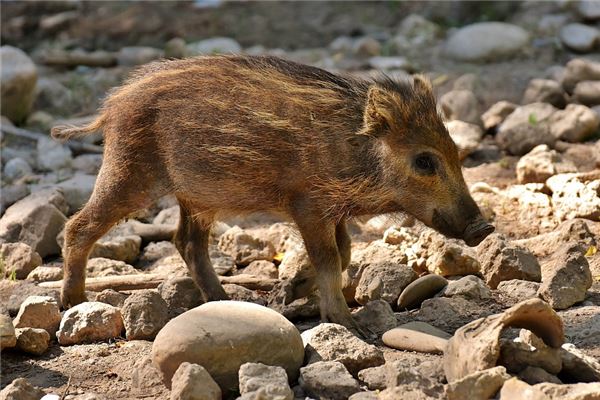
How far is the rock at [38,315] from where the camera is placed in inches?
251

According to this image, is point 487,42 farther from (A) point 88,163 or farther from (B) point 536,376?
(B) point 536,376

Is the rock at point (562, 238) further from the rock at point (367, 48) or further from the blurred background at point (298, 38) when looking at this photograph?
the rock at point (367, 48)

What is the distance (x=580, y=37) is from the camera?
40.8 ft

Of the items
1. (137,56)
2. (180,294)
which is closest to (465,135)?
(180,294)

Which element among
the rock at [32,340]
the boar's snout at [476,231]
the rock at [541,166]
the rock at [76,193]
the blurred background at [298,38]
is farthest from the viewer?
the blurred background at [298,38]

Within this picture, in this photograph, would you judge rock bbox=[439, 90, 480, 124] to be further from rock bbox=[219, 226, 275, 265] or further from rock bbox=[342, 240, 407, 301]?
rock bbox=[219, 226, 275, 265]

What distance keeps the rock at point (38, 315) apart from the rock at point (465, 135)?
4.67 meters

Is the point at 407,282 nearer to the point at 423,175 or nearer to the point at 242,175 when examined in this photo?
the point at 423,175

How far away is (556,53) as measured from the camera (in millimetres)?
12461

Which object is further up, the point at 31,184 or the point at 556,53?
the point at 556,53

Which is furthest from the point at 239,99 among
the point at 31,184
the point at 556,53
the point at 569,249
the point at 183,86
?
the point at 556,53

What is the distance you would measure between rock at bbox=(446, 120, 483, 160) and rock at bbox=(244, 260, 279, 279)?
9.47ft

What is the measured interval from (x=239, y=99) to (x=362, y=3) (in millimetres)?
8993

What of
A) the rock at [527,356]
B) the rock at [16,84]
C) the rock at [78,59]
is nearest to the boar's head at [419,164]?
the rock at [527,356]
